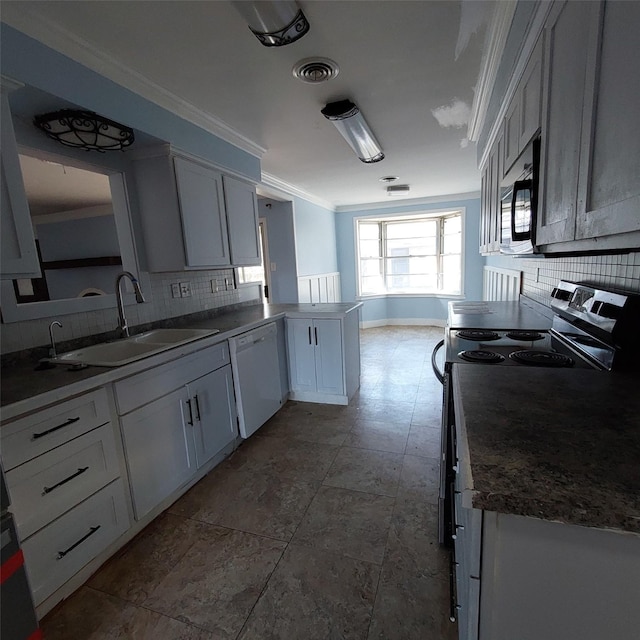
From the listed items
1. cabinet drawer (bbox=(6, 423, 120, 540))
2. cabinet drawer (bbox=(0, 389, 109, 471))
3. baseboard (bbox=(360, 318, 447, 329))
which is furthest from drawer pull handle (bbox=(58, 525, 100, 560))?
baseboard (bbox=(360, 318, 447, 329))

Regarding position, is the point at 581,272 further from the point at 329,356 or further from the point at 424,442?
the point at 329,356

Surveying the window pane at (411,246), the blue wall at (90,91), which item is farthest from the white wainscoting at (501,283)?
the blue wall at (90,91)

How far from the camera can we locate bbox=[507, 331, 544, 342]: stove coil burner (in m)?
1.69

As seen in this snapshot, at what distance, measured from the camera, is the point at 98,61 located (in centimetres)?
173

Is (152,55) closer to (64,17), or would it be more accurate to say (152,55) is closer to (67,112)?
(64,17)

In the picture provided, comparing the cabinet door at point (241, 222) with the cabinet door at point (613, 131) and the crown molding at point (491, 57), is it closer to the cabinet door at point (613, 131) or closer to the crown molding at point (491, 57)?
the crown molding at point (491, 57)

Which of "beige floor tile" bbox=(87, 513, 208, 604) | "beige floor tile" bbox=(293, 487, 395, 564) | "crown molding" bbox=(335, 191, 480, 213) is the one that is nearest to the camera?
"beige floor tile" bbox=(87, 513, 208, 604)

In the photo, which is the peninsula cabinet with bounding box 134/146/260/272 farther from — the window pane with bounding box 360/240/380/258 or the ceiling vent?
the window pane with bounding box 360/240/380/258

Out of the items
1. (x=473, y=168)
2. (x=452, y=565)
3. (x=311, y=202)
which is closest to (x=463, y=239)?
(x=473, y=168)

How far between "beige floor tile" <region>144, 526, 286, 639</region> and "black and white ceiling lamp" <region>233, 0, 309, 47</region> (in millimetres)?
2352

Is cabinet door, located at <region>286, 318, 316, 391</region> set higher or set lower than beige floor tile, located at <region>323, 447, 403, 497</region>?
higher

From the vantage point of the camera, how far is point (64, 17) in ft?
4.84

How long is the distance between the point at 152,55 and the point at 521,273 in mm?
3311

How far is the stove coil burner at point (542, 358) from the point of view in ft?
4.07
